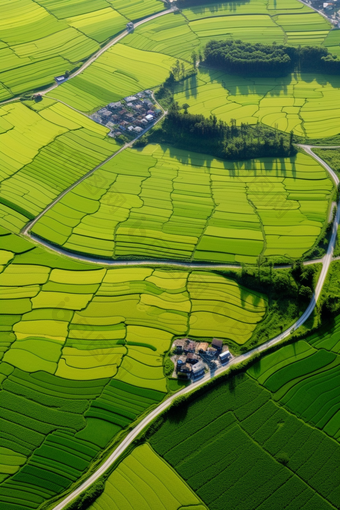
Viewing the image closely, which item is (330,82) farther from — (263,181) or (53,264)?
(53,264)

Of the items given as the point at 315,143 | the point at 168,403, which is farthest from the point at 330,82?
the point at 168,403

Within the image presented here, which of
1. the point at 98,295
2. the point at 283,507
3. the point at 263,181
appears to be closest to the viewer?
the point at 283,507

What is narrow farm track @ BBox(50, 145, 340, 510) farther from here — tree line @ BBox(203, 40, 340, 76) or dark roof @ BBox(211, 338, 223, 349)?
tree line @ BBox(203, 40, 340, 76)

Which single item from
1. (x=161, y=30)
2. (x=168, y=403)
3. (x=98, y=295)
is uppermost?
(x=161, y=30)

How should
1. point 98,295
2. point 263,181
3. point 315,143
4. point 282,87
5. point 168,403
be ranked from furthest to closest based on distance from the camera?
1. point 282,87
2. point 315,143
3. point 263,181
4. point 98,295
5. point 168,403

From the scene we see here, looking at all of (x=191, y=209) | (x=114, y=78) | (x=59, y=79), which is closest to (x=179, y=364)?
(x=191, y=209)

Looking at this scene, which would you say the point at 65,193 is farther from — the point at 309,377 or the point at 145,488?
the point at 145,488

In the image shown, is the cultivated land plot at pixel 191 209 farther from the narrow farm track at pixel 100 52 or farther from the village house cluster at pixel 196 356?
the narrow farm track at pixel 100 52
